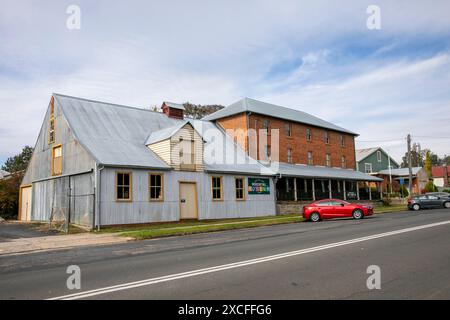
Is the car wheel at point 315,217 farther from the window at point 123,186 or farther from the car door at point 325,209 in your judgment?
the window at point 123,186

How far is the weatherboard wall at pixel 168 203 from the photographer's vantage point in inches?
830

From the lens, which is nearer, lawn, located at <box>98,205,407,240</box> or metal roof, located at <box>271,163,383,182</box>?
lawn, located at <box>98,205,407,240</box>

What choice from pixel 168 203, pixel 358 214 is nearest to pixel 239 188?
pixel 168 203

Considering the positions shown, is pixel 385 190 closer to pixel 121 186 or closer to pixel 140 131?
pixel 140 131

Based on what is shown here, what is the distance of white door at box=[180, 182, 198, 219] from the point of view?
80.8 ft

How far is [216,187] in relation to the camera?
87.8 feet

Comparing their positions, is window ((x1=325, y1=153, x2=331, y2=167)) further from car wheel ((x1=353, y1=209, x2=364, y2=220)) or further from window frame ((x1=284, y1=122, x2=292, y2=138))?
car wheel ((x1=353, y1=209, x2=364, y2=220))

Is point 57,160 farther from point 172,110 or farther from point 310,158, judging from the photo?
point 310,158

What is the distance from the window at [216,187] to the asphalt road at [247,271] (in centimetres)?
1387

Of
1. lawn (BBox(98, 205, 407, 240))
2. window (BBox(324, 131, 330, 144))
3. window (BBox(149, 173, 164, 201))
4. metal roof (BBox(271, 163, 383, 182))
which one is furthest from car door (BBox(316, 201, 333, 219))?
window (BBox(324, 131, 330, 144))

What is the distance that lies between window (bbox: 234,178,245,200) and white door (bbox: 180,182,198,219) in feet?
12.9

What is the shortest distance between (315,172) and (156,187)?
18.9 m

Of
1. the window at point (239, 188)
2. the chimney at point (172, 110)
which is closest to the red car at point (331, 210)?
the window at point (239, 188)

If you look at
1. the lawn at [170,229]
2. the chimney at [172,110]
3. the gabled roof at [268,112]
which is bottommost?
the lawn at [170,229]
